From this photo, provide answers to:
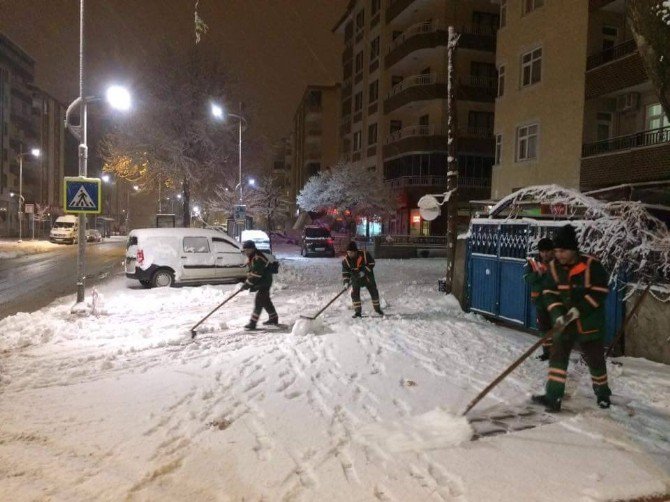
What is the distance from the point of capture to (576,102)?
19172 mm

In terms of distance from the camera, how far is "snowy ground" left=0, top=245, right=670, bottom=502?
12.1ft

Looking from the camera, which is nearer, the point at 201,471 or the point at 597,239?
the point at 201,471

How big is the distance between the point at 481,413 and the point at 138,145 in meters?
27.8

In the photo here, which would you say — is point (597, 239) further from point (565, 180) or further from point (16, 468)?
point (565, 180)

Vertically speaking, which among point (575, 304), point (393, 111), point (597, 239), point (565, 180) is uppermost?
point (393, 111)

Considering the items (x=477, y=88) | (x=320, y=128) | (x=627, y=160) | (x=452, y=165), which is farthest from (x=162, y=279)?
(x=320, y=128)

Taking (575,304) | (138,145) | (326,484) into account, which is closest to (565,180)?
(575,304)

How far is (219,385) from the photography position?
590 cm

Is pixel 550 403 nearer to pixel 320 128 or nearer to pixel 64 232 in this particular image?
pixel 64 232

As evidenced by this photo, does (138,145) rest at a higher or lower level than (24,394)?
higher

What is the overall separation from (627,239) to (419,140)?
30968 mm

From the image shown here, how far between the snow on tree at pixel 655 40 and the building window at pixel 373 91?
39105mm

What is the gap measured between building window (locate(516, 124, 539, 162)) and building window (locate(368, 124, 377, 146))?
23169mm

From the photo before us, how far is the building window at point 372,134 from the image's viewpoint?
44.6 m
